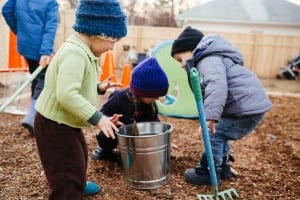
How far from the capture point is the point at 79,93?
1729mm

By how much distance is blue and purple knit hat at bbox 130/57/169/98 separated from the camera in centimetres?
230

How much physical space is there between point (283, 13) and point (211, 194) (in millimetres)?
18433

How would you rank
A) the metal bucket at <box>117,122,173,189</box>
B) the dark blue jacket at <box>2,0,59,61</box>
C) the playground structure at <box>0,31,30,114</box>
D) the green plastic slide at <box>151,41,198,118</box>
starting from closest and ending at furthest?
the metal bucket at <box>117,122,173,189</box> → the dark blue jacket at <box>2,0,59,61</box> → the playground structure at <box>0,31,30,114</box> → the green plastic slide at <box>151,41,198,118</box>

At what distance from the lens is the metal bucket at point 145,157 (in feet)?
6.94

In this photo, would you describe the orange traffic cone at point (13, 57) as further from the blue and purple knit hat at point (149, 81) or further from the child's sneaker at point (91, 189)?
the child's sneaker at point (91, 189)

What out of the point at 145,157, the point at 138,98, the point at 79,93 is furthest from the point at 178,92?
the point at 79,93

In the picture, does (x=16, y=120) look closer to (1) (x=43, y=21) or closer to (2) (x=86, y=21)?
(1) (x=43, y=21)

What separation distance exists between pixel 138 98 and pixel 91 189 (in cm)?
70

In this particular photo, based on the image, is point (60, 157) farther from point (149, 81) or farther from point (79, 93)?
point (149, 81)

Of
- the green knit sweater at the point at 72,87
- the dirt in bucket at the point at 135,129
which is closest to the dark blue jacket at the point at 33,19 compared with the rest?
the dirt in bucket at the point at 135,129

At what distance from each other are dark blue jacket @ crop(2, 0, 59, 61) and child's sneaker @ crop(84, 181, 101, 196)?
1.57m

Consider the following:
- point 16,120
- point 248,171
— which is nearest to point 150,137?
point 248,171

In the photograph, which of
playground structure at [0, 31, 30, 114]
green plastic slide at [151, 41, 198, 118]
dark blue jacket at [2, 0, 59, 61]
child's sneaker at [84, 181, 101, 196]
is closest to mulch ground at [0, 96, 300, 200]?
child's sneaker at [84, 181, 101, 196]

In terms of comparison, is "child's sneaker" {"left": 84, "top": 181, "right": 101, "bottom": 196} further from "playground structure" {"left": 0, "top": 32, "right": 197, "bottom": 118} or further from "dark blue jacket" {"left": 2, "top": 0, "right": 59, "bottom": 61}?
"playground structure" {"left": 0, "top": 32, "right": 197, "bottom": 118}
